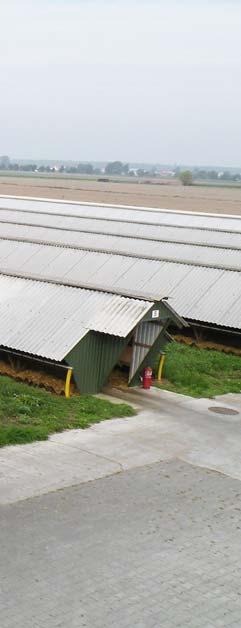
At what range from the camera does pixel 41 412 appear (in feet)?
57.8

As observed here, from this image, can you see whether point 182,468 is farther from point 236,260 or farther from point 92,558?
point 236,260

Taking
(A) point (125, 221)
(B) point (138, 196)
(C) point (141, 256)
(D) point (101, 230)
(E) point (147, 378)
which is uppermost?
(B) point (138, 196)

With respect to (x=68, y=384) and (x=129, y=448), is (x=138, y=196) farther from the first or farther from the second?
(x=129, y=448)

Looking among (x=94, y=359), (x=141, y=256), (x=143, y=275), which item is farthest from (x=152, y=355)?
(x=141, y=256)

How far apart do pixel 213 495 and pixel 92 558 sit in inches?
138

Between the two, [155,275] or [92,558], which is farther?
[155,275]

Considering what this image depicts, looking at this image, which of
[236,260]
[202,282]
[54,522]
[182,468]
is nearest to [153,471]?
[182,468]

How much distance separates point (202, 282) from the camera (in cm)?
2792

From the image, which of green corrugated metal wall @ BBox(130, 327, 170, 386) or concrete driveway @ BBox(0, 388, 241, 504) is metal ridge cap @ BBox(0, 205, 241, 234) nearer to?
green corrugated metal wall @ BBox(130, 327, 170, 386)

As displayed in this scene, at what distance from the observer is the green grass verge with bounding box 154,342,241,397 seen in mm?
21391

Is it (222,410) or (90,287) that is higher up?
(90,287)

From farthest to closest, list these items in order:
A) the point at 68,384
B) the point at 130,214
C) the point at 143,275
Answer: the point at 130,214 < the point at 143,275 < the point at 68,384

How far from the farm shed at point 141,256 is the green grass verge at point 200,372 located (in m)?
1.26

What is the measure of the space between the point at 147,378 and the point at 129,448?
4.75 meters
